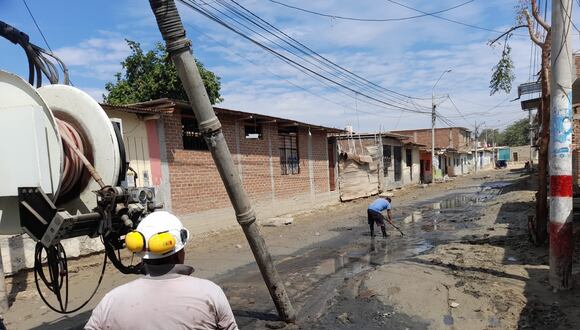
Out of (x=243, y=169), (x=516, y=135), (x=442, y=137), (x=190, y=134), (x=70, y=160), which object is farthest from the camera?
(x=516, y=135)

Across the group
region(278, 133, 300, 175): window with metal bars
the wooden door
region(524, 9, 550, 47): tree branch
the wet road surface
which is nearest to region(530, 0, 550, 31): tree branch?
region(524, 9, 550, 47): tree branch

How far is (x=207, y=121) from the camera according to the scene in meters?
4.48

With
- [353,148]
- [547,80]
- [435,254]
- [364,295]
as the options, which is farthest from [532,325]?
[353,148]

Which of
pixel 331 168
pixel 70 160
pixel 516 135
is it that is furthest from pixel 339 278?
pixel 516 135

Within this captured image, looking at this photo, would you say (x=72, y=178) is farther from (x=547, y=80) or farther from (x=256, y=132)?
(x=256, y=132)

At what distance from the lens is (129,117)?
1104 cm

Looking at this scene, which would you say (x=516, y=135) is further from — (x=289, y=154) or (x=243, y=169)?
(x=243, y=169)

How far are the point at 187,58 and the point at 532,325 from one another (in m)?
4.93

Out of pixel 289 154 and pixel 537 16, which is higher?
pixel 537 16

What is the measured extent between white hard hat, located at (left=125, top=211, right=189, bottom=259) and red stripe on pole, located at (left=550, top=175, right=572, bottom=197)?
558 centimetres

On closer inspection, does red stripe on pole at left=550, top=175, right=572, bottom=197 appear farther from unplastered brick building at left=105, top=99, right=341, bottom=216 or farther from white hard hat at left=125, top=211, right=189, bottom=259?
unplastered brick building at left=105, top=99, right=341, bottom=216

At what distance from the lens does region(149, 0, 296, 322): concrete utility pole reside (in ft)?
13.4

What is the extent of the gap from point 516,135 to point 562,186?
367 ft

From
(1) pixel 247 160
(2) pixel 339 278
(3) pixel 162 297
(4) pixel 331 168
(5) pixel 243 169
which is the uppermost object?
(1) pixel 247 160
